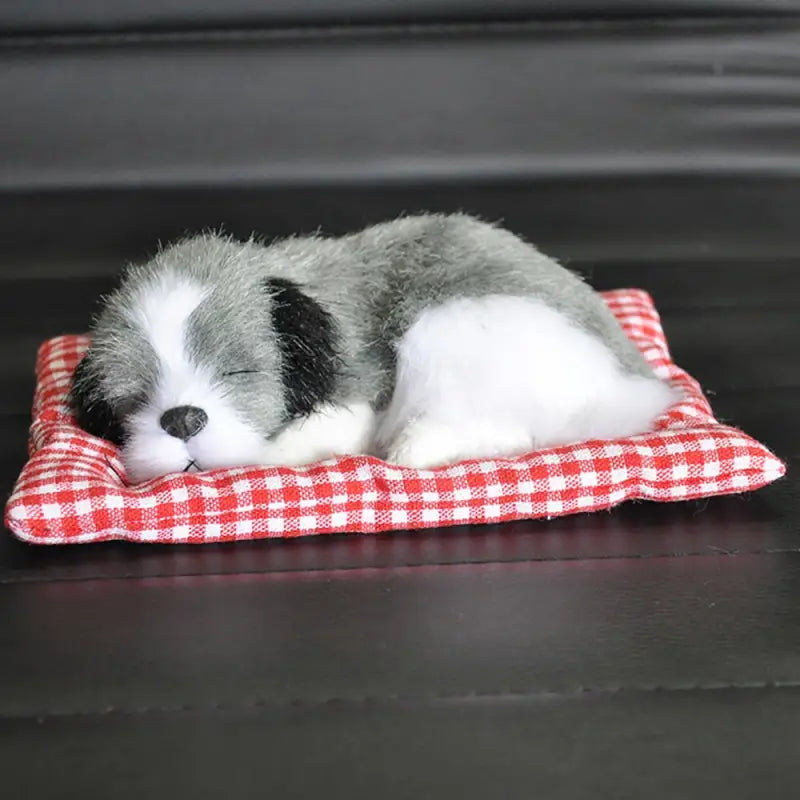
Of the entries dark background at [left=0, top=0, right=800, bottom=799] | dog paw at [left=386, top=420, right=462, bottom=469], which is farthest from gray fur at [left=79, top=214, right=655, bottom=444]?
dark background at [left=0, top=0, right=800, bottom=799]

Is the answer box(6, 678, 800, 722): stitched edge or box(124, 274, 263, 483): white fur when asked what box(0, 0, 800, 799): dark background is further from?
box(124, 274, 263, 483): white fur

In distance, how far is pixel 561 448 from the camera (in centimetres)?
159

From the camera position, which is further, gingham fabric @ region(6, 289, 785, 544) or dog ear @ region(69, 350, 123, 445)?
dog ear @ region(69, 350, 123, 445)

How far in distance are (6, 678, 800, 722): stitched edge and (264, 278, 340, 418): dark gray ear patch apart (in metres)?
0.47

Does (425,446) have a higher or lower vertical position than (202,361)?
lower

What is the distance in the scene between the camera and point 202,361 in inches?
60.8

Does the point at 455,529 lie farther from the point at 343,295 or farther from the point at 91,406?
the point at 91,406

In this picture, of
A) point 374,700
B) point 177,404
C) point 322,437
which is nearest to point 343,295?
point 322,437

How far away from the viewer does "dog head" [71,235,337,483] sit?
1544mm

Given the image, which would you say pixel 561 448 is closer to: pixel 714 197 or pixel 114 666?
pixel 114 666

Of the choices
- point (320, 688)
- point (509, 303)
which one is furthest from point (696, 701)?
point (509, 303)

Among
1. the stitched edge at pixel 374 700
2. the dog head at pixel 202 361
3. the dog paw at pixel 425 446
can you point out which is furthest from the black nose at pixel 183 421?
the stitched edge at pixel 374 700

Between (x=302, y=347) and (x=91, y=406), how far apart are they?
0.29m

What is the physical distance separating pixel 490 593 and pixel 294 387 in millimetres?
377
